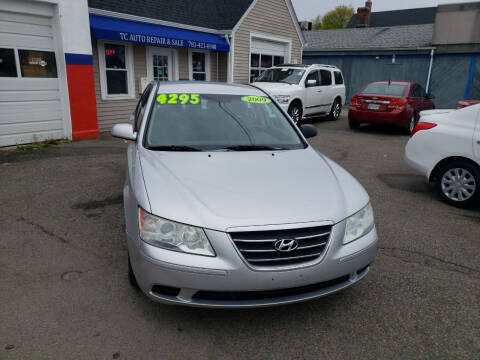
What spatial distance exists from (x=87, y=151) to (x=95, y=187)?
2748 millimetres

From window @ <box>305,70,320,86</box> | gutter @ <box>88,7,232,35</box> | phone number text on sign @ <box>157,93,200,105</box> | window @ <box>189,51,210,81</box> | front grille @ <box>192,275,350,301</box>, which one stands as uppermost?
gutter @ <box>88,7,232,35</box>

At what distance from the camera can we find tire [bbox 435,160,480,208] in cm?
526

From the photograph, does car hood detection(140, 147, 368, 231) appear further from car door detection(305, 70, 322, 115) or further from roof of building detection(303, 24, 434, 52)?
roof of building detection(303, 24, 434, 52)

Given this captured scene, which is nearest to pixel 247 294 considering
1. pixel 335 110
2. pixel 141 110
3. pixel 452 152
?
pixel 141 110

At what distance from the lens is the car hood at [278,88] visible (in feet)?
37.7

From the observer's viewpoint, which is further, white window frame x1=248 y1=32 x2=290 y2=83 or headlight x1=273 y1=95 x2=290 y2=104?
white window frame x1=248 y1=32 x2=290 y2=83

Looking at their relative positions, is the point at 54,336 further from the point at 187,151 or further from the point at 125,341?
the point at 187,151

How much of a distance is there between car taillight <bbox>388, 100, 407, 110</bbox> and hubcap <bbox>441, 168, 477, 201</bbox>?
6.29 metres

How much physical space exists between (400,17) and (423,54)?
957 inches

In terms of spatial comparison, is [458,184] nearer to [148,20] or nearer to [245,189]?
[245,189]

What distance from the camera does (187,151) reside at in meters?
3.45

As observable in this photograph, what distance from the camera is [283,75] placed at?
12.8 meters

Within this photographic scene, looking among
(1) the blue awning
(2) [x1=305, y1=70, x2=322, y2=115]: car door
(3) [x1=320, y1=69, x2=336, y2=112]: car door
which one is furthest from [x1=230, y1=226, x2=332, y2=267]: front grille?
(3) [x1=320, y1=69, x2=336, y2=112]: car door

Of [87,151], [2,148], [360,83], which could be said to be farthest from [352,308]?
[360,83]
